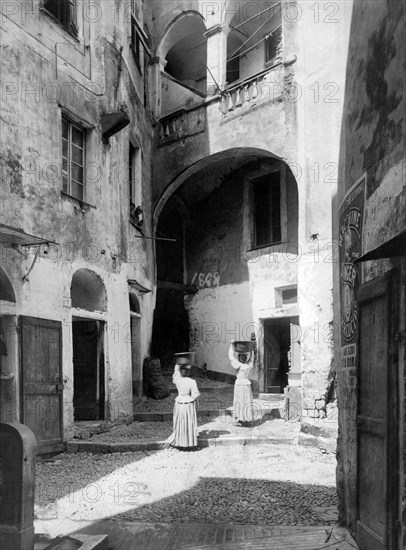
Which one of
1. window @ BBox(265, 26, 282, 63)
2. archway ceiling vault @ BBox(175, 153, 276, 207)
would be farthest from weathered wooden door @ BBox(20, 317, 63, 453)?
window @ BBox(265, 26, 282, 63)

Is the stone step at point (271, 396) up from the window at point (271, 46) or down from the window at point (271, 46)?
down

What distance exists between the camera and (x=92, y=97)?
11.5 meters

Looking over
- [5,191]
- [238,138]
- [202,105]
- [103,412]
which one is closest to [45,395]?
[103,412]

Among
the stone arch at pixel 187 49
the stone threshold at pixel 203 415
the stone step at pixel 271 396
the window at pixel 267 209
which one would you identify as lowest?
the stone step at pixel 271 396

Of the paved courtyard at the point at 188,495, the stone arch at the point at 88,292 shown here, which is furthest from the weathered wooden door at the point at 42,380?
the stone arch at the point at 88,292

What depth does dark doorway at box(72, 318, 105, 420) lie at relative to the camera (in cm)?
1148

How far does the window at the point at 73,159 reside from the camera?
10766mm

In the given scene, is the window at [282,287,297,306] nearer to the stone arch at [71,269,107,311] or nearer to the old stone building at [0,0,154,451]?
the old stone building at [0,0,154,451]

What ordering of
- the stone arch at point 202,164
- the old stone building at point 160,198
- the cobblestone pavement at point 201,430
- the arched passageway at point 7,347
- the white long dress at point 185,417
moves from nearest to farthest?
the arched passageway at point 7,347
the old stone building at point 160,198
the white long dress at point 185,417
the cobblestone pavement at point 201,430
the stone arch at point 202,164

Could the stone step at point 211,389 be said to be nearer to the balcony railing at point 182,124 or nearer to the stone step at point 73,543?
the balcony railing at point 182,124

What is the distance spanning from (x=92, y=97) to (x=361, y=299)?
27.7ft

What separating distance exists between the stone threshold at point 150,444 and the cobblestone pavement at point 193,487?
0.17m

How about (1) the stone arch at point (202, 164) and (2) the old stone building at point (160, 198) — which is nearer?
(2) the old stone building at point (160, 198)

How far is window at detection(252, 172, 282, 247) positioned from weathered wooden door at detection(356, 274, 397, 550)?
10711 mm
